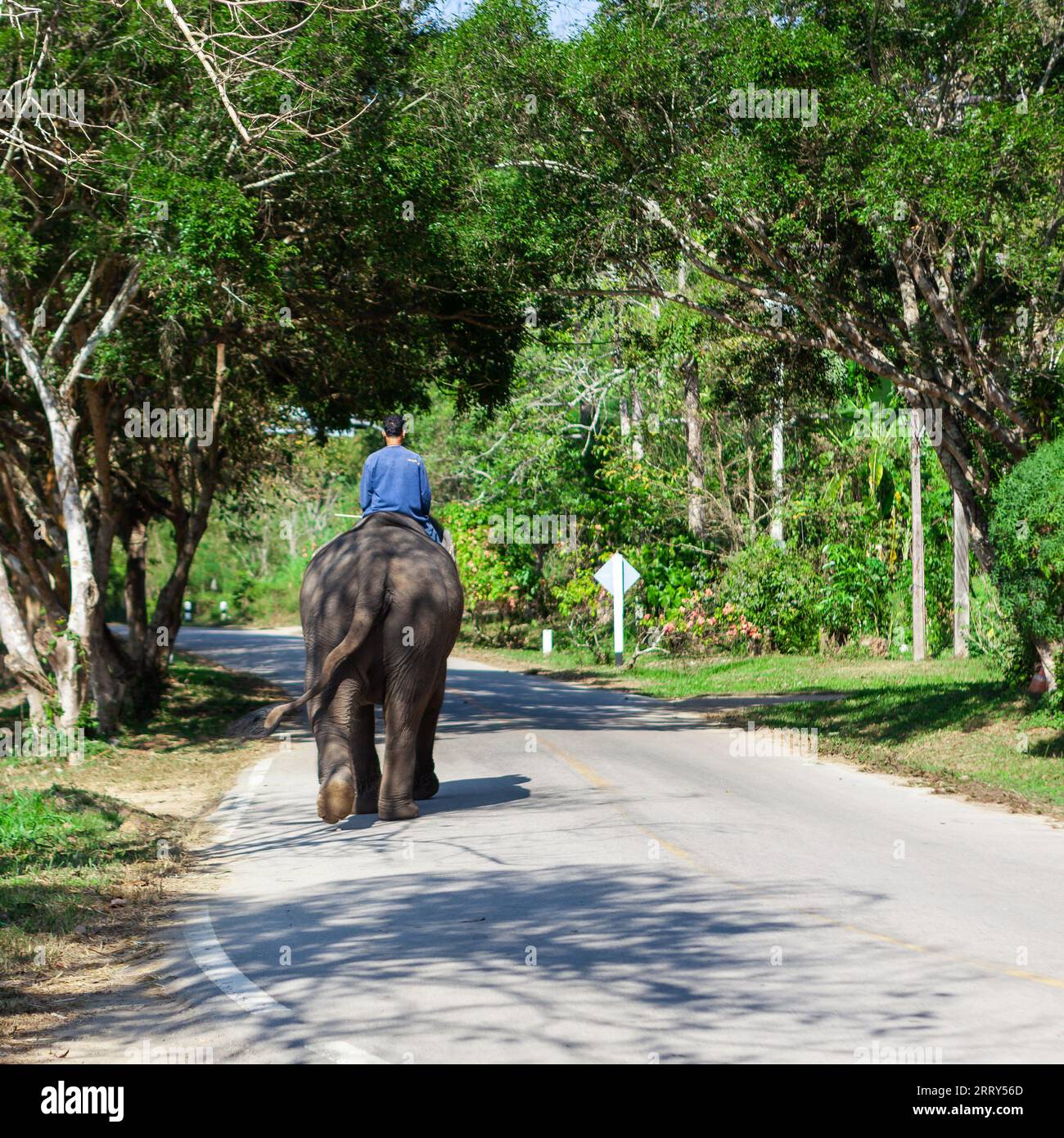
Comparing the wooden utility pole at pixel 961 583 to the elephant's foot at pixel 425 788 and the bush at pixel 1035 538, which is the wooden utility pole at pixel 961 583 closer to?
the bush at pixel 1035 538

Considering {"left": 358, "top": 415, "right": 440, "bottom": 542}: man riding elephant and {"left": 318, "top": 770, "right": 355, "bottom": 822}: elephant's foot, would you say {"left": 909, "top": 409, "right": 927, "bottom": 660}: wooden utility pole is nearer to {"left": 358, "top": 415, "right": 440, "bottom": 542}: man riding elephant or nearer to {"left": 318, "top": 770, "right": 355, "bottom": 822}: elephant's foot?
{"left": 358, "top": 415, "right": 440, "bottom": 542}: man riding elephant

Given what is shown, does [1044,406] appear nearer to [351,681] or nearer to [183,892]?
[351,681]

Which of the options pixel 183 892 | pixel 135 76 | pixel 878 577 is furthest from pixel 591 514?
Result: pixel 183 892

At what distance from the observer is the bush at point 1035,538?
46.7 feet

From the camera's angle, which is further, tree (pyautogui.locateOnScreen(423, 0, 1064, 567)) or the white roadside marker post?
the white roadside marker post

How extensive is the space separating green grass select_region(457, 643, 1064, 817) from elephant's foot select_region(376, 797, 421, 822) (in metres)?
5.97

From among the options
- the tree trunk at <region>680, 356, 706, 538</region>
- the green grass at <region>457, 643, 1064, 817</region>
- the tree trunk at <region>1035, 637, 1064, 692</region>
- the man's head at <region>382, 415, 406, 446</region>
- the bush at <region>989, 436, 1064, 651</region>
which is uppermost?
the tree trunk at <region>680, 356, 706, 538</region>

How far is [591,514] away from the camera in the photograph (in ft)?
Result: 117

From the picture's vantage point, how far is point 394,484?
1166 centimetres

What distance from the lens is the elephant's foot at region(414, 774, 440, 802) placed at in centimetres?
1255

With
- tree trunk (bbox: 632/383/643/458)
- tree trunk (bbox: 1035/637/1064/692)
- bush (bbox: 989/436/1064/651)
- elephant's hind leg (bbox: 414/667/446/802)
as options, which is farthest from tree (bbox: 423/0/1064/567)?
tree trunk (bbox: 632/383/643/458)

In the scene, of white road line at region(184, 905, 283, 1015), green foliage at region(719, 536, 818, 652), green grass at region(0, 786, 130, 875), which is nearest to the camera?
white road line at region(184, 905, 283, 1015)

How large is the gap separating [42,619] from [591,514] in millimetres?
15957

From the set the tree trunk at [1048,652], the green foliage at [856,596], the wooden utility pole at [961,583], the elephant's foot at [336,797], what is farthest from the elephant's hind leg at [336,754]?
the green foliage at [856,596]
